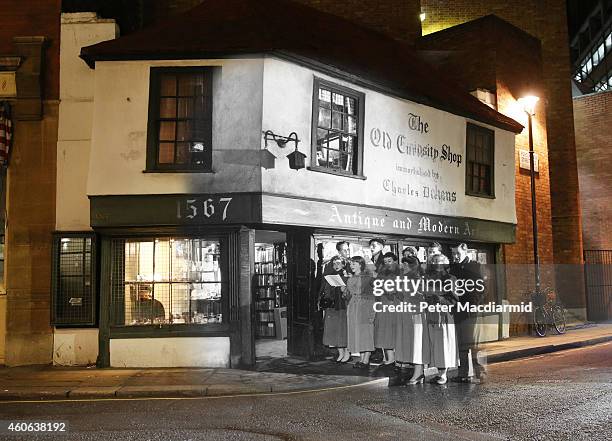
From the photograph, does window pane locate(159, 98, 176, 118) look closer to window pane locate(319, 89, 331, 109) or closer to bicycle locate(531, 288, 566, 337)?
window pane locate(319, 89, 331, 109)

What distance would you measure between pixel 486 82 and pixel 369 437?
13759 millimetres

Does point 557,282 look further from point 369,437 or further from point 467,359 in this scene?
point 369,437

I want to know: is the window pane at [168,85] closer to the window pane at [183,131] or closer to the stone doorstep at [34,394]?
the window pane at [183,131]

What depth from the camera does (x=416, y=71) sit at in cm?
1570

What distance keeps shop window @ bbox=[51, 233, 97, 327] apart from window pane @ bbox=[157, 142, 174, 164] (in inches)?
83.7

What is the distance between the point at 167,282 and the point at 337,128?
181 inches

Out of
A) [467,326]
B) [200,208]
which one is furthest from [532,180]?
[200,208]

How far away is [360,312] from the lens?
1098 cm

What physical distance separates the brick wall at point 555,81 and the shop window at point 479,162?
5.88m

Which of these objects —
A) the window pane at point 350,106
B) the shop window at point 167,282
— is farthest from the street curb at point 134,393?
the window pane at point 350,106

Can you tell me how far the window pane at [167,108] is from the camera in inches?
452

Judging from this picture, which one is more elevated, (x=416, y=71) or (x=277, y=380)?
(x=416, y=71)

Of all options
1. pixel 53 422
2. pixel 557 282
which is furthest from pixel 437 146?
pixel 53 422

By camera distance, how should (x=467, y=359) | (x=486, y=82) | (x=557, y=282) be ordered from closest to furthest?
(x=467, y=359), (x=486, y=82), (x=557, y=282)
